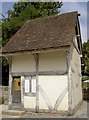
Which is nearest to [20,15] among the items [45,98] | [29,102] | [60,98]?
[29,102]

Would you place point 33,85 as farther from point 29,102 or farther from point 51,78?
point 51,78

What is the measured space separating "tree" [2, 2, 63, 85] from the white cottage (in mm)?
7507

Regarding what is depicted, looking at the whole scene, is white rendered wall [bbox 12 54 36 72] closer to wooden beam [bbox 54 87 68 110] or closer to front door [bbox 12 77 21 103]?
front door [bbox 12 77 21 103]

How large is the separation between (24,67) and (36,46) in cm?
146

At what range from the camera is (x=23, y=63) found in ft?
29.4

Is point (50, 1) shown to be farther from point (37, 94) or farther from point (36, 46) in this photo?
point (37, 94)

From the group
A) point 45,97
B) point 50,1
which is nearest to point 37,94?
point 45,97

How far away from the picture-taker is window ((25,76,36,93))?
855 centimetres

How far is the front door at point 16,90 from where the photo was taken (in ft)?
29.6

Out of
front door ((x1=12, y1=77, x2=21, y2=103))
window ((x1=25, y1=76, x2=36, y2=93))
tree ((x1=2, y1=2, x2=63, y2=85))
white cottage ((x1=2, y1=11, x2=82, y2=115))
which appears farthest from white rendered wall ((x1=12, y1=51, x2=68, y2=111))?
tree ((x1=2, y1=2, x2=63, y2=85))

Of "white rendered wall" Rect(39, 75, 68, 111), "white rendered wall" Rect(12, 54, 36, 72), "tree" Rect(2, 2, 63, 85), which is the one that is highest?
"tree" Rect(2, 2, 63, 85)

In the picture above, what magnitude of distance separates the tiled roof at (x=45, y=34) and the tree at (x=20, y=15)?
20.6 feet

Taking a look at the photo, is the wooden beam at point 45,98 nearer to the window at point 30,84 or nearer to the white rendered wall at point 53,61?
the window at point 30,84

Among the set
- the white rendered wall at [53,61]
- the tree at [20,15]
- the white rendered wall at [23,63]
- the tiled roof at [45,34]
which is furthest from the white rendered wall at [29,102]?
the tree at [20,15]
